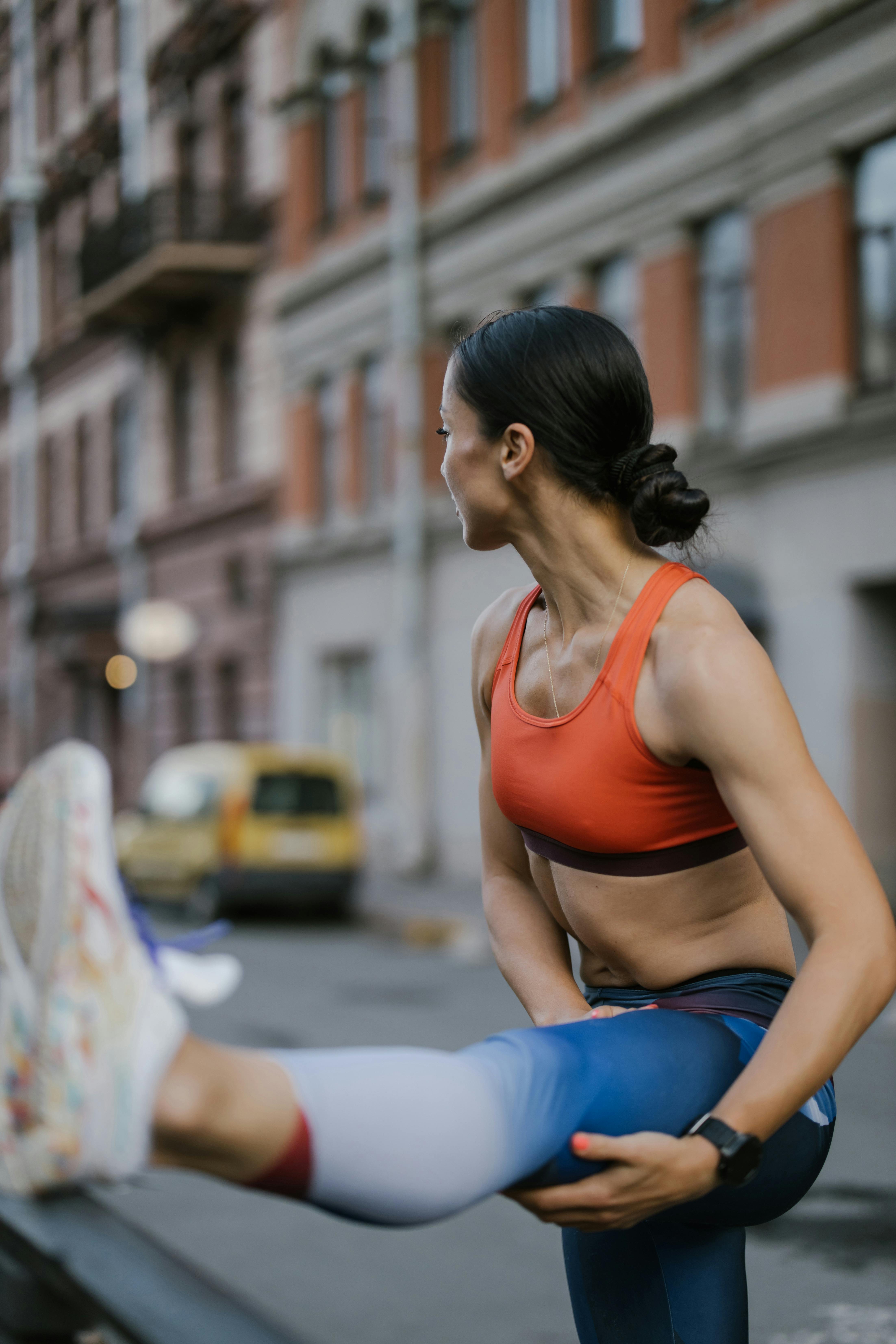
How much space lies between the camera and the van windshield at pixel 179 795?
13.6 metres

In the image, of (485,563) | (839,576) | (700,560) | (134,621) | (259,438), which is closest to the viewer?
(700,560)

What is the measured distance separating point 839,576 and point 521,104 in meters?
6.92

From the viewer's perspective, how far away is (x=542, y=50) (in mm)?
15281

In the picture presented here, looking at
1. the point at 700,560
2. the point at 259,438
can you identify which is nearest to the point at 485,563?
the point at 259,438

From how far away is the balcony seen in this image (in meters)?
20.3

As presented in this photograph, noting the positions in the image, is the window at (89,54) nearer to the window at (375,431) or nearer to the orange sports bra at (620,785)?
the window at (375,431)

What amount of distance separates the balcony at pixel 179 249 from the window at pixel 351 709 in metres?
5.83

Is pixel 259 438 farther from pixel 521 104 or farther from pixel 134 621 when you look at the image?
pixel 521 104

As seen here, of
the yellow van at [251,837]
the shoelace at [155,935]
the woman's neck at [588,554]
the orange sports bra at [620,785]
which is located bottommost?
the yellow van at [251,837]

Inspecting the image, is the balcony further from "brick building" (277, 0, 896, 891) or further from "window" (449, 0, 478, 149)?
"window" (449, 0, 478, 149)

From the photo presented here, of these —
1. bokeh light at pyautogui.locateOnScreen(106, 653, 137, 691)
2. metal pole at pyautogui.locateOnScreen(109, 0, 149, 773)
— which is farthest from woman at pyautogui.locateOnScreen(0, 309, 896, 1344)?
bokeh light at pyautogui.locateOnScreen(106, 653, 137, 691)

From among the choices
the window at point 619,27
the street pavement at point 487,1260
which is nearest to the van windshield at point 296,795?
the window at point 619,27

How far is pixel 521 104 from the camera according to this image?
15.5 meters

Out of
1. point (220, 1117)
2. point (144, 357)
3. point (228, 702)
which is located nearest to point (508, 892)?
point (220, 1117)
